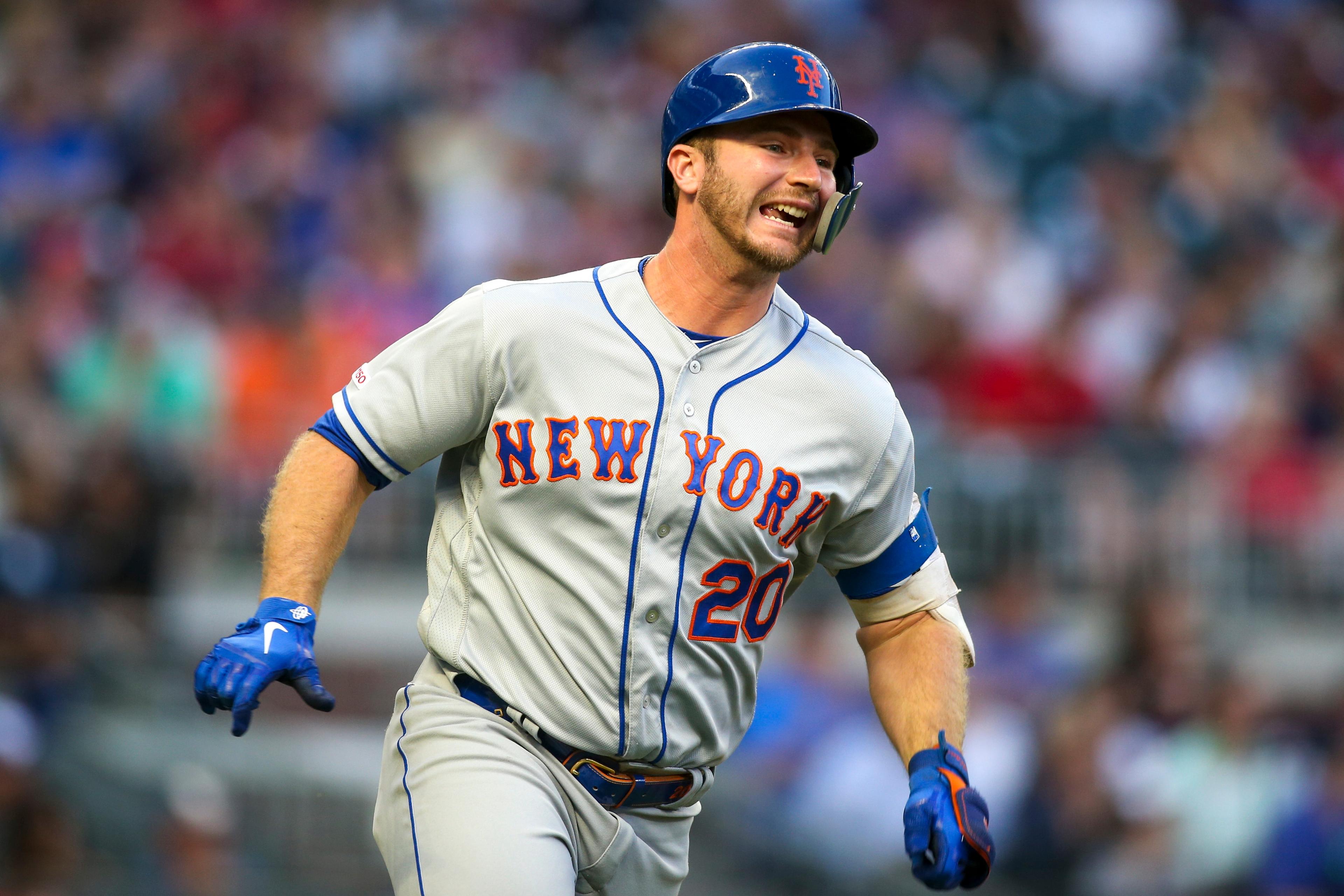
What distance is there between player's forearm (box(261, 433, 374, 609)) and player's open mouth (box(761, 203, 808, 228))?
3.09 feet

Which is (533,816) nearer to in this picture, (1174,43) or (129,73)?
(129,73)

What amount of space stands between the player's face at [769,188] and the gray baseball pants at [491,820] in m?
1.03

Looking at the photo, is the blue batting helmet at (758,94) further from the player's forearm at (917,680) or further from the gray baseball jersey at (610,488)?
the player's forearm at (917,680)

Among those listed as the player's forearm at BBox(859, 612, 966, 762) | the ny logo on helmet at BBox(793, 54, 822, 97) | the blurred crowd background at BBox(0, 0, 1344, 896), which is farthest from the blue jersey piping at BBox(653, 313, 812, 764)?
the blurred crowd background at BBox(0, 0, 1344, 896)

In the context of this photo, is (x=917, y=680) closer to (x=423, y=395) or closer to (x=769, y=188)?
(x=769, y=188)

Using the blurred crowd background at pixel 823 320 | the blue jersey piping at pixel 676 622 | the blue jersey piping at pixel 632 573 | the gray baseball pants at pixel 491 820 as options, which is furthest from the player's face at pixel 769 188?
the blurred crowd background at pixel 823 320

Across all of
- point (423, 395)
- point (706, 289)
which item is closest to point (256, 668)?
point (423, 395)

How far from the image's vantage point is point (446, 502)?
11.5 feet

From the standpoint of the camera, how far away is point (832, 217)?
3395mm

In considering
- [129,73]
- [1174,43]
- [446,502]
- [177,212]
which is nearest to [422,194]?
[177,212]

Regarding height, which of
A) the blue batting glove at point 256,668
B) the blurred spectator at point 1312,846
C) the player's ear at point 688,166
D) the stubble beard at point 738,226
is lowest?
the blurred spectator at point 1312,846

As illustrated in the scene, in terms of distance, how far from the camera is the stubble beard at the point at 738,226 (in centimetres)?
336

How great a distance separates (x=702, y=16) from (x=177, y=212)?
3927 millimetres

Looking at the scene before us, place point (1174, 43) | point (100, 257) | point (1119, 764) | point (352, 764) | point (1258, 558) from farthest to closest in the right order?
point (1174, 43) → point (100, 257) → point (1258, 558) → point (352, 764) → point (1119, 764)
